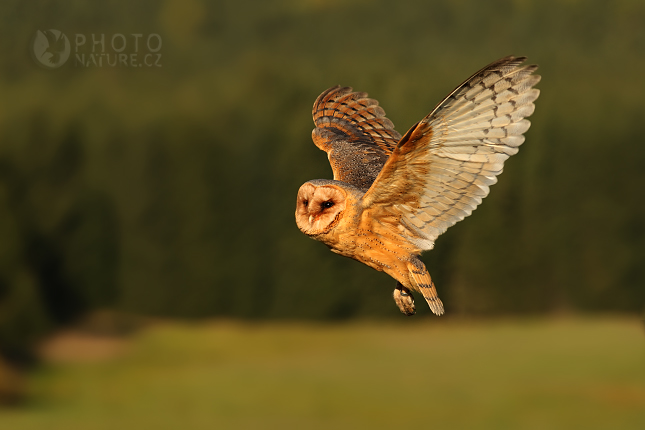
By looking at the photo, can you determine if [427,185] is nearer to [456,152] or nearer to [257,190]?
[456,152]

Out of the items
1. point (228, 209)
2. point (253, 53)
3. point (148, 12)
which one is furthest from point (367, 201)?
point (148, 12)

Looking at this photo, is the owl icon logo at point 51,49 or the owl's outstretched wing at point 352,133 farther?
the owl icon logo at point 51,49

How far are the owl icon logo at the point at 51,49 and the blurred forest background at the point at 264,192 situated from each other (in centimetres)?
47

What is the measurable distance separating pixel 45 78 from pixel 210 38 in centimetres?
334

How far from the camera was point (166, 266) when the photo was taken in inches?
526

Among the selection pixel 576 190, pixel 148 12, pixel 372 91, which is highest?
pixel 148 12

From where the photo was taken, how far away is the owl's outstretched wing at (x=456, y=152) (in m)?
A: 2.81

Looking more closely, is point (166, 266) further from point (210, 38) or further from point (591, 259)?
point (591, 259)

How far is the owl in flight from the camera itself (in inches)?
111

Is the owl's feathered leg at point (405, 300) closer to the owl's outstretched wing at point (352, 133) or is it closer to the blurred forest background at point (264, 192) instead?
the owl's outstretched wing at point (352, 133)

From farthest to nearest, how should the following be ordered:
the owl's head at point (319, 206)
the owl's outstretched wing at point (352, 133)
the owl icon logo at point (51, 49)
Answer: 1. the owl icon logo at point (51, 49)
2. the owl's outstretched wing at point (352, 133)
3. the owl's head at point (319, 206)

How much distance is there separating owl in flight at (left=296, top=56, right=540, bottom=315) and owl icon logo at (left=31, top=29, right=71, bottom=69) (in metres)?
14.0

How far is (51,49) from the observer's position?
626 inches

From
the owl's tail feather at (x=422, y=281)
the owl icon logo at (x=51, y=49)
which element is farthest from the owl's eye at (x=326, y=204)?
the owl icon logo at (x=51, y=49)
